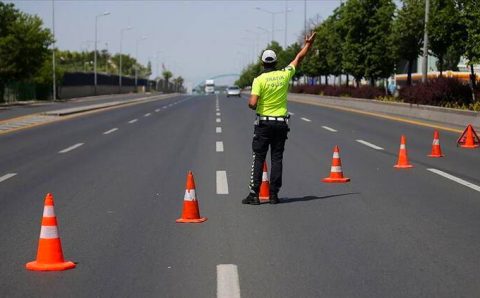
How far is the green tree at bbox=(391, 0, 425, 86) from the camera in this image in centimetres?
4000

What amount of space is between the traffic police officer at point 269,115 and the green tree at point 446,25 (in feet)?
72.5

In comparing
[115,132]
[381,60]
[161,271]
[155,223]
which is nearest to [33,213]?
[155,223]

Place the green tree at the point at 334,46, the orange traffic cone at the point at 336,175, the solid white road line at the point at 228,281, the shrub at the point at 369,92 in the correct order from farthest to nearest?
the green tree at the point at 334,46, the shrub at the point at 369,92, the orange traffic cone at the point at 336,175, the solid white road line at the point at 228,281

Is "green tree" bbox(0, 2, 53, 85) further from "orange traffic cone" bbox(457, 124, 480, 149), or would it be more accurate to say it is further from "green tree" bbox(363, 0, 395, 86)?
"orange traffic cone" bbox(457, 124, 480, 149)

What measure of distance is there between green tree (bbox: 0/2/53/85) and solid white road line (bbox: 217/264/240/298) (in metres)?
52.8

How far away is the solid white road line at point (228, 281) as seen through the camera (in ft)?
17.8

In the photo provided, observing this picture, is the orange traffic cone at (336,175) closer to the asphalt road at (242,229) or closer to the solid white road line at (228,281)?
the asphalt road at (242,229)

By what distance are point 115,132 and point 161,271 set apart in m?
18.5

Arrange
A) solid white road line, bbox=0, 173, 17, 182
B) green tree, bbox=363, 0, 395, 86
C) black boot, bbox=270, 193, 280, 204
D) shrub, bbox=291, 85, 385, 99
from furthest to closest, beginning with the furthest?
green tree, bbox=363, 0, 395, 86 < shrub, bbox=291, 85, 385, 99 < solid white road line, bbox=0, 173, 17, 182 < black boot, bbox=270, 193, 280, 204

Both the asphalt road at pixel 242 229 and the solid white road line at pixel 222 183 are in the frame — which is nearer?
the asphalt road at pixel 242 229

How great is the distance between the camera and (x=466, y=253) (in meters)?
6.79

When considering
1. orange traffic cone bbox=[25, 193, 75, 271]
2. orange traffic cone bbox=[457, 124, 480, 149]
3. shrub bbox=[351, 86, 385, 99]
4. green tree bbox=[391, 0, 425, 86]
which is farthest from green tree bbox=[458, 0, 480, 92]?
orange traffic cone bbox=[25, 193, 75, 271]

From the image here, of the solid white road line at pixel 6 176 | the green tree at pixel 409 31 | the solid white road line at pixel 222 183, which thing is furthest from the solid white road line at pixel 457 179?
the green tree at pixel 409 31

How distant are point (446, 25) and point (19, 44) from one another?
1372 inches
